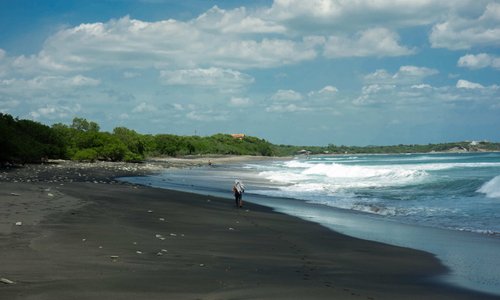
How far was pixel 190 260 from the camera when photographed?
9617mm

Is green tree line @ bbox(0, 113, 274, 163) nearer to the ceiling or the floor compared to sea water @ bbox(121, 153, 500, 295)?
nearer to the ceiling

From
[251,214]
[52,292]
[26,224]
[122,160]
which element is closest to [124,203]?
[251,214]

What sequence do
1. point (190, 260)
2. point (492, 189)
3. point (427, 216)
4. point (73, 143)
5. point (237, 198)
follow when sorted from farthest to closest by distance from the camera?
1. point (73, 143)
2. point (492, 189)
3. point (237, 198)
4. point (427, 216)
5. point (190, 260)

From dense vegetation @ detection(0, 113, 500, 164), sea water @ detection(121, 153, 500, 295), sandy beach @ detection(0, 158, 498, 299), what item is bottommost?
sea water @ detection(121, 153, 500, 295)

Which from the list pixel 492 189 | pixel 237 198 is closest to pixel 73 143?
pixel 237 198

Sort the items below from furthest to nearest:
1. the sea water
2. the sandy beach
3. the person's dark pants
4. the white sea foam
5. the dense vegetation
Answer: the dense vegetation, the white sea foam, the person's dark pants, the sea water, the sandy beach

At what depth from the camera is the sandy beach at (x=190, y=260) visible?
23.8ft

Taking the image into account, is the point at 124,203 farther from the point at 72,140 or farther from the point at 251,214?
the point at 72,140

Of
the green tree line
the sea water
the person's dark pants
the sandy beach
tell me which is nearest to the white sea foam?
the sea water

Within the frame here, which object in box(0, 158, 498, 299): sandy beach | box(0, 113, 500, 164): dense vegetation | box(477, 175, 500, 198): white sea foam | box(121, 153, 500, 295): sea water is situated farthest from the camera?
box(0, 113, 500, 164): dense vegetation

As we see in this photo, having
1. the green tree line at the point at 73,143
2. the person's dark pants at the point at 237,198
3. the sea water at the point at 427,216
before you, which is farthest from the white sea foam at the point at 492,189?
the green tree line at the point at 73,143

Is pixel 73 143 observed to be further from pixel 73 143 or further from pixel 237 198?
pixel 237 198

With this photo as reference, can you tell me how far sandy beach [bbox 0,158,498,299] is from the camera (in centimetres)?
725

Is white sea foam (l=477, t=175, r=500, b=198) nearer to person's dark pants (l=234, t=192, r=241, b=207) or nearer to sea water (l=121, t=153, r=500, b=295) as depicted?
sea water (l=121, t=153, r=500, b=295)
